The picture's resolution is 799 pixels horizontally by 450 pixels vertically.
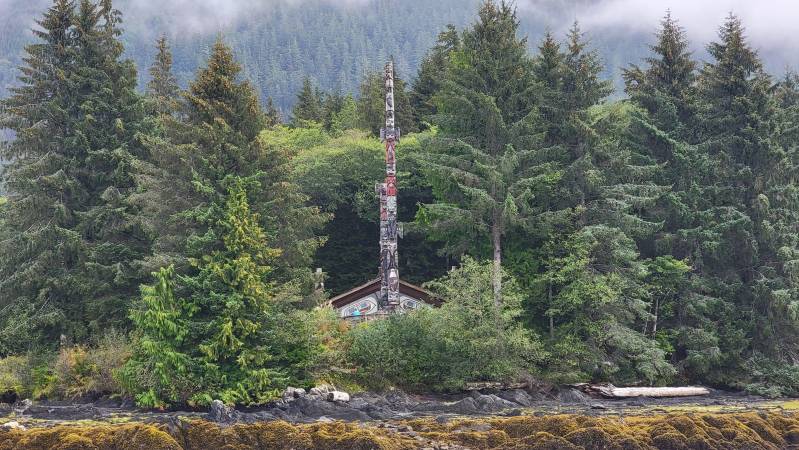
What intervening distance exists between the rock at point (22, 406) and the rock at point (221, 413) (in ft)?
23.3

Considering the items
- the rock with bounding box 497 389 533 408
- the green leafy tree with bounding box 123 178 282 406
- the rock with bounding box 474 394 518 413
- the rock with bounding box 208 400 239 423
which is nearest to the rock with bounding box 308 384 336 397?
the green leafy tree with bounding box 123 178 282 406

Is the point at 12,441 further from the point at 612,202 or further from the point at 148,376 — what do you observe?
the point at 612,202

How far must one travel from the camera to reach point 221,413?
28.8 m

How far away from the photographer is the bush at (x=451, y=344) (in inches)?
1345

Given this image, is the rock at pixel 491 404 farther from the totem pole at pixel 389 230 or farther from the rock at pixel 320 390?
the totem pole at pixel 389 230

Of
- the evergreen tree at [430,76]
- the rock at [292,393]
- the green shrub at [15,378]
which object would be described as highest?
the evergreen tree at [430,76]

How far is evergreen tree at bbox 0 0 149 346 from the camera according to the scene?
36344 millimetres

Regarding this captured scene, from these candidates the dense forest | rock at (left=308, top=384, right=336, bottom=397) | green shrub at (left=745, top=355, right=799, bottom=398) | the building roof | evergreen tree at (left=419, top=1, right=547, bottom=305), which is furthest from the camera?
the building roof

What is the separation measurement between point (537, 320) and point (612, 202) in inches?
240

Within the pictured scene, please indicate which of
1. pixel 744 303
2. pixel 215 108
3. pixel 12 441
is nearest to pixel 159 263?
pixel 215 108

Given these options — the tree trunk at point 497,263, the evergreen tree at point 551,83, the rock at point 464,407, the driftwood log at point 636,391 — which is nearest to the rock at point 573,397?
the driftwood log at point 636,391

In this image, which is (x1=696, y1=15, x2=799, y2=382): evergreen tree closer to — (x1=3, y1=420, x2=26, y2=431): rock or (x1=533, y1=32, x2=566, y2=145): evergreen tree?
(x1=533, y1=32, x2=566, y2=145): evergreen tree

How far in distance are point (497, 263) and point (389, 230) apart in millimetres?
4986

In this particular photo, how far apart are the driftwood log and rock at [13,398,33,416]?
20.8m
